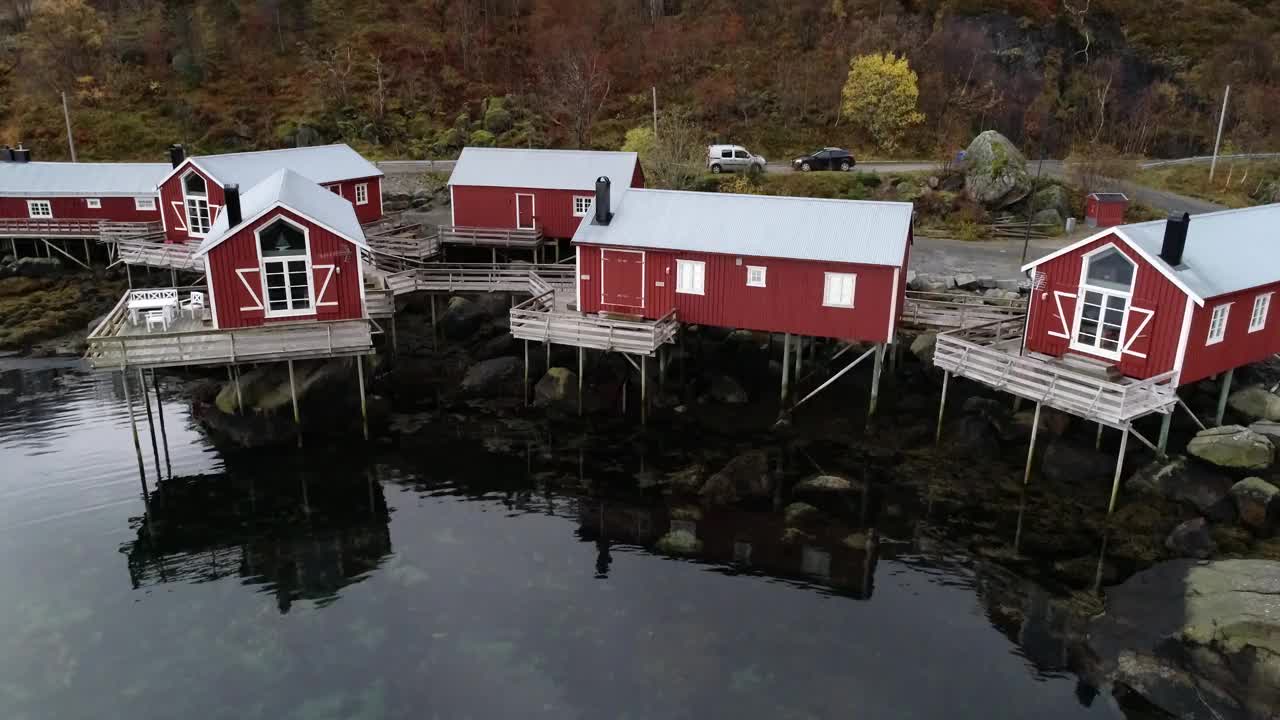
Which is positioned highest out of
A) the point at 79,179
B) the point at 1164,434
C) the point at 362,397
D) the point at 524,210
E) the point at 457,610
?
the point at 79,179

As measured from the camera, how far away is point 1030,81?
6172cm

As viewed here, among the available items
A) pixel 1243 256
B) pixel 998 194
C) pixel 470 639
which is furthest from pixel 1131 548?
pixel 998 194

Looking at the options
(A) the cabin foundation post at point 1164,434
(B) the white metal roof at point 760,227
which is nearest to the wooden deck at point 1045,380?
(A) the cabin foundation post at point 1164,434

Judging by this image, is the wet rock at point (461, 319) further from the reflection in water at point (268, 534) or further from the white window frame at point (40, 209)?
the white window frame at point (40, 209)

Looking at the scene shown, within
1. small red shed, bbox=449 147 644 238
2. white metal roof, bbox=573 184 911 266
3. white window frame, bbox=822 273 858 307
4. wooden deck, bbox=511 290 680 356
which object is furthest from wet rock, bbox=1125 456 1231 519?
small red shed, bbox=449 147 644 238

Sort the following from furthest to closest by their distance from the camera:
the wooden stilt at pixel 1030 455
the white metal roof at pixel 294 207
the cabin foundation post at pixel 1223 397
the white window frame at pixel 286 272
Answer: the white window frame at pixel 286 272, the white metal roof at pixel 294 207, the cabin foundation post at pixel 1223 397, the wooden stilt at pixel 1030 455

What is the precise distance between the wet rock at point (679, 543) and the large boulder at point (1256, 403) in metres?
18.1

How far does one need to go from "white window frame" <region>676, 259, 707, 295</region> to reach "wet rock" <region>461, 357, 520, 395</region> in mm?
7380

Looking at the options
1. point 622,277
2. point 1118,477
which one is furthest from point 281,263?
point 1118,477

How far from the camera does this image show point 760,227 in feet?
101

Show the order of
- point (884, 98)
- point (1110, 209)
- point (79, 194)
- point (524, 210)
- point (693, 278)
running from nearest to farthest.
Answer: point (1110, 209) < point (693, 278) < point (524, 210) < point (79, 194) < point (884, 98)

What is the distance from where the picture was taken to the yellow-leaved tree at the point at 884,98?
5803 centimetres

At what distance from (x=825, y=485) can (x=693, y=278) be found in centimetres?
887

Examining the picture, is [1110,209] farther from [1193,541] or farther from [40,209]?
[40,209]
